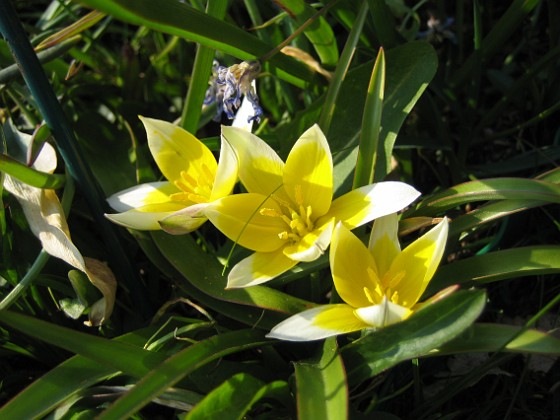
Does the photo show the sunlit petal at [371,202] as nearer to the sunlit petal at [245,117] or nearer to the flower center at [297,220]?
the flower center at [297,220]

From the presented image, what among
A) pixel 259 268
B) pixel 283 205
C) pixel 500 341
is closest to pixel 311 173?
pixel 283 205

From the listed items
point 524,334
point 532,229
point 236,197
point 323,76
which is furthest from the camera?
point 532,229

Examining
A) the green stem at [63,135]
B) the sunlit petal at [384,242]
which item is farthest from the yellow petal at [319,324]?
the green stem at [63,135]

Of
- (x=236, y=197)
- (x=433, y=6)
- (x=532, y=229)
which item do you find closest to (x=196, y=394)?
(x=236, y=197)

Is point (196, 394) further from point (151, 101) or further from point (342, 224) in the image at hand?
point (151, 101)

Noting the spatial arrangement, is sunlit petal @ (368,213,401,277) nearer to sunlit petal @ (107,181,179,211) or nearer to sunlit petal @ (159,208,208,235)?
sunlit petal @ (159,208,208,235)
